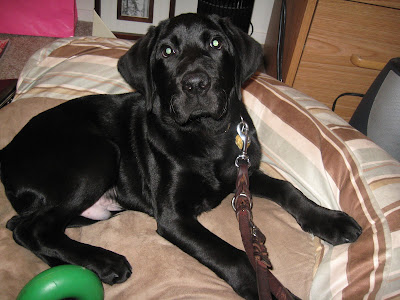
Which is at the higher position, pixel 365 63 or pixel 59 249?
pixel 365 63

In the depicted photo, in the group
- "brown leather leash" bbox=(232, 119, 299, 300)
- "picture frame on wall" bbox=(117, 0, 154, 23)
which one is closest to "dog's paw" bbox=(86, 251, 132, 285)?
"brown leather leash" bbox=(232, 119, 299, 300)

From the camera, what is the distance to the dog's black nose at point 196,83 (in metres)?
1.46

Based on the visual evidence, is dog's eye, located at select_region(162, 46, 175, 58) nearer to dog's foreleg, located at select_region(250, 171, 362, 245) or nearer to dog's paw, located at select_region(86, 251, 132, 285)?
dog's foreleg, located at select_region(250, 171, 362, 245)

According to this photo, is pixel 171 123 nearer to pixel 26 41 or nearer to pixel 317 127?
pixel 317 127

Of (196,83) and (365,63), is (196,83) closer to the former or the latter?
(196,83)

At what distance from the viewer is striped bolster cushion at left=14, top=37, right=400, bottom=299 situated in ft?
4.72

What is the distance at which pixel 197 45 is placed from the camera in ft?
5.42

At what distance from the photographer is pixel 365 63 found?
9.11 ft

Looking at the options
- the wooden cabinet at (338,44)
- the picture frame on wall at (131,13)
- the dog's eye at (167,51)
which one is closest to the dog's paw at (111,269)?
the dog's eye at (167,51)

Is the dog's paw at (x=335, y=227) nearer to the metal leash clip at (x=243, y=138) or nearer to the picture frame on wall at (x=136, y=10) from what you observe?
the metal leash clip at (x=243, y=138)

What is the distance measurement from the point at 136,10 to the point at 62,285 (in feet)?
12.2

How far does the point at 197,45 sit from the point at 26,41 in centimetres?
318

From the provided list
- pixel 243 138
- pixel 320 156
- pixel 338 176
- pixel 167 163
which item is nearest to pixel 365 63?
pixel 320 156

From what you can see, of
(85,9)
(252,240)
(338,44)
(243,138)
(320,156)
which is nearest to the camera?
(252,240)
